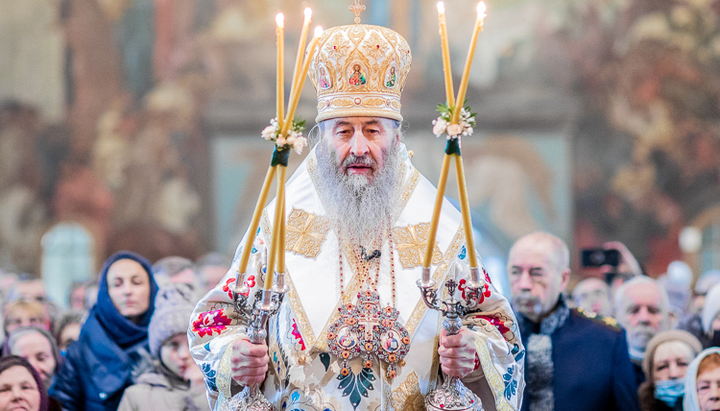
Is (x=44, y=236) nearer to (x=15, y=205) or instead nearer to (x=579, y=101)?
(x=15, y=205)

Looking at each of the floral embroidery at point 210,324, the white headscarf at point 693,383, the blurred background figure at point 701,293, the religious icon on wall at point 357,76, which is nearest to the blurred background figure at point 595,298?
the blurred background figure at point 701,293

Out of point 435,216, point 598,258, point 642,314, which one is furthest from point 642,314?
point 435,216

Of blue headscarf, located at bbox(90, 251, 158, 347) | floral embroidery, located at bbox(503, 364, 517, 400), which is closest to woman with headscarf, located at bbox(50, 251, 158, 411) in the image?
blue headscarf, located at bbox(90, 251, 158, 347)

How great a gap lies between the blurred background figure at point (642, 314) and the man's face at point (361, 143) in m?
2.70

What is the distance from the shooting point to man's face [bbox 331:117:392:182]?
341 centimetres

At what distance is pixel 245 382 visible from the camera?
3027mm

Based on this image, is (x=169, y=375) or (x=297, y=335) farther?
(x=169, y=375)

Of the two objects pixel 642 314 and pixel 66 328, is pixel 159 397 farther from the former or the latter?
pixel 642 314

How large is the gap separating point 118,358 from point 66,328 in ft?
4.34

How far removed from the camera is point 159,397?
459cm

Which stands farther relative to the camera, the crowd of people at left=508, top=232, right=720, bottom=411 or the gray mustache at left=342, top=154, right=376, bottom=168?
the crowd of people at left=508, top=232, right=720, bottom=411

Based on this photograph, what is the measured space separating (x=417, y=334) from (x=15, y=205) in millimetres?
14654

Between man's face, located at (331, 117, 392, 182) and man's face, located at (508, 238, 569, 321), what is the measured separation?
131 cm

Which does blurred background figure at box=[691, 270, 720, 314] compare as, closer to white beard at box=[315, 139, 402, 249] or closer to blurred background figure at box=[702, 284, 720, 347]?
blurred background figure at box=[702, 284, 720, 347]
